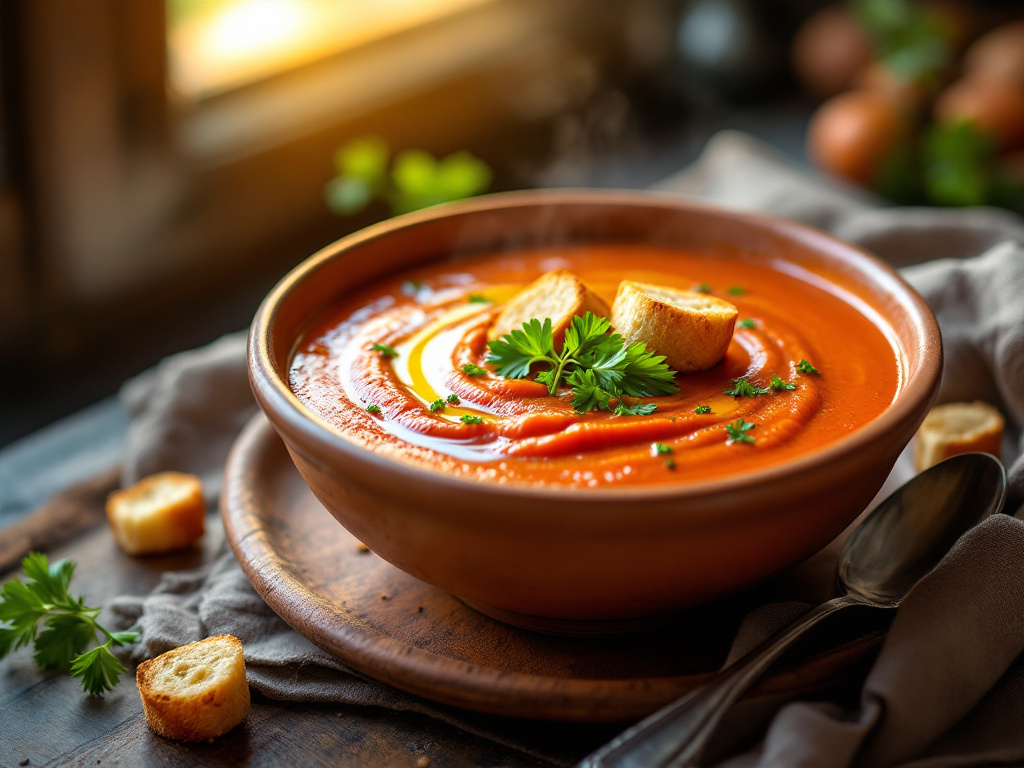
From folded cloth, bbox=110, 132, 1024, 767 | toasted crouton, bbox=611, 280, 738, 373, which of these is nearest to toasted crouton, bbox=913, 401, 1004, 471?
folded cloth, bbox=110, 132, 1024, 767

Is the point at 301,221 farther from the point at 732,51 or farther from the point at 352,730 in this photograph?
the point at 352,730

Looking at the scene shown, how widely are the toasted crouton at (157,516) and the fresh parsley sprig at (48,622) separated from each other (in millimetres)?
255

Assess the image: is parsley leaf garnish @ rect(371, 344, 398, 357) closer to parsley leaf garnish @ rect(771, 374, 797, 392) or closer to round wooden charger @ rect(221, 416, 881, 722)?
round wooden charger @ rect(221, 416, 881, 722)

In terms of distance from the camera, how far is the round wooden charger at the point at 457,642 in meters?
1.64

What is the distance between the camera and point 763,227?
259cm

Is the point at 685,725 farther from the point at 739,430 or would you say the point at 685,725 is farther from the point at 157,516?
the point at 157,516

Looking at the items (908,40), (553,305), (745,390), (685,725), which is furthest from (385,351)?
(908,40)

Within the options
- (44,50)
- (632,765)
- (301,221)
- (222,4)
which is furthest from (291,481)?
(222,4)

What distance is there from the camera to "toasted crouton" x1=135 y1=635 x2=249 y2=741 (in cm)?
167

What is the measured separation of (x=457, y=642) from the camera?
6.00ft

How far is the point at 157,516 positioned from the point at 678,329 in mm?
1163

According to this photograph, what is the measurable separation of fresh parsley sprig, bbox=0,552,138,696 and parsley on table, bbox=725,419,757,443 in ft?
3.83

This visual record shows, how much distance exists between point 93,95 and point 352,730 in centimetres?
250

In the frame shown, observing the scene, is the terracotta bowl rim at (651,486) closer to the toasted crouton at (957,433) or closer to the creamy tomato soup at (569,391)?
the creamy tomato soup at (569,391)
